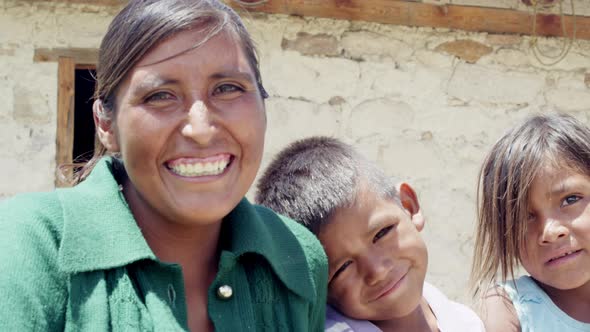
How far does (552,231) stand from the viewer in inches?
93.2

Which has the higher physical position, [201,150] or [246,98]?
[246,98]

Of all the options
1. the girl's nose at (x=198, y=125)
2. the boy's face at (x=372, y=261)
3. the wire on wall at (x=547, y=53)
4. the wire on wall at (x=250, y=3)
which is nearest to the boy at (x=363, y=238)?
the boy's face at (x=372, y=261)

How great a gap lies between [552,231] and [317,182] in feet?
2.42

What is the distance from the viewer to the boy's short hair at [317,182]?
2.28m

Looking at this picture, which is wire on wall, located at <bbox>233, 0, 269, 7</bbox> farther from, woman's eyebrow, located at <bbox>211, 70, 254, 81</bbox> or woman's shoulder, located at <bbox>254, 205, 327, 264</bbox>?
woman's eyebrow, located at <bbox>211, 70, 254, 81</bbox>

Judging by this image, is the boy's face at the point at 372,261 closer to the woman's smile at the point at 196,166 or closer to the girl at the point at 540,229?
the girl at the point at 540,229

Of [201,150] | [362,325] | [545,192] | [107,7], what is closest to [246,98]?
[201,150]

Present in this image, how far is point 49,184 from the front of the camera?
14.7ft

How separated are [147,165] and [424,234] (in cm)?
330

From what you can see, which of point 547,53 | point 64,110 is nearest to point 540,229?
point 547,53

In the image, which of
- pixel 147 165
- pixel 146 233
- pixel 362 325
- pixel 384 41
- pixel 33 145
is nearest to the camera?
pixel 147 165

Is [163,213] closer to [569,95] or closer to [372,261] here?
[372,261]

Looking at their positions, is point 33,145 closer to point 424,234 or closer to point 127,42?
point 424,234

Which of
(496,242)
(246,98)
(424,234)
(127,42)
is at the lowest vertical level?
(424,234)
